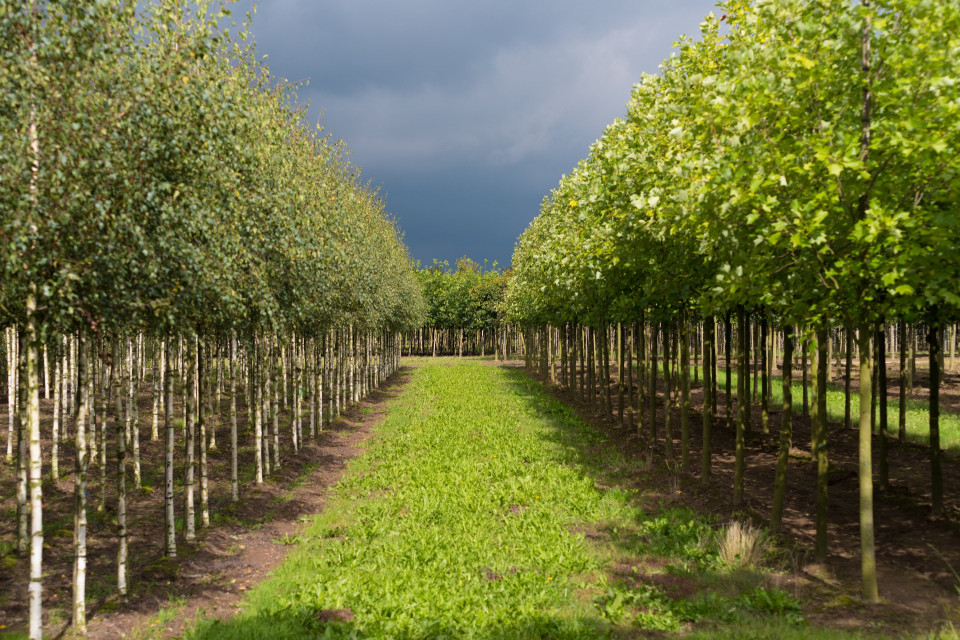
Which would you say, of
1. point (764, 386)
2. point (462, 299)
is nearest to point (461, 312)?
point (462, 299)

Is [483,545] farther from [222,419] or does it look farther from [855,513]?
[222,419]

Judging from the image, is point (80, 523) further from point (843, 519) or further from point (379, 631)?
point (843, 519)

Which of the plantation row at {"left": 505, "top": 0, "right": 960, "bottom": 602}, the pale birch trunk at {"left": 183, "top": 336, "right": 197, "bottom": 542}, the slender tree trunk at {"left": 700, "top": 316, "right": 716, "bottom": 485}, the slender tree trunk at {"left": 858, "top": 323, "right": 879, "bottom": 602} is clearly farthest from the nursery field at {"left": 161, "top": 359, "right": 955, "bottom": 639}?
the pale birch trunk at {"left": 183, "top": 336, "right": 197, "bottom": 542}

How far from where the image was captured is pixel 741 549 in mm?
9422

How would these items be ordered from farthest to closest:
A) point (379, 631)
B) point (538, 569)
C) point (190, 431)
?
point (190, 431)
point (538, 569)
point (379, 631)

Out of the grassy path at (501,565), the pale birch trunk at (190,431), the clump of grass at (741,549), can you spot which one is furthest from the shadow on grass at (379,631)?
the pale birch trunk at (190,431)

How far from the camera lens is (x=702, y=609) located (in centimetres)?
786

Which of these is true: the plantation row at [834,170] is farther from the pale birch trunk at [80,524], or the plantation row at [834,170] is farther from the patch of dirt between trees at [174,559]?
the patch of dirt between trees at [174,559]

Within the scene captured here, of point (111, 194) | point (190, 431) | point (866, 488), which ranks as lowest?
point (866, 488)

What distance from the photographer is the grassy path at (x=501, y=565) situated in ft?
25.2

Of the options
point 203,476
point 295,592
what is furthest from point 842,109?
point 203,476

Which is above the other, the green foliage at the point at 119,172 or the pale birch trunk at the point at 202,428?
the green foliage at the point at 119,172

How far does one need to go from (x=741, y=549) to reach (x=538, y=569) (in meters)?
3.21

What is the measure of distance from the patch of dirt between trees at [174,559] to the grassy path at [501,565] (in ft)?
1.89
